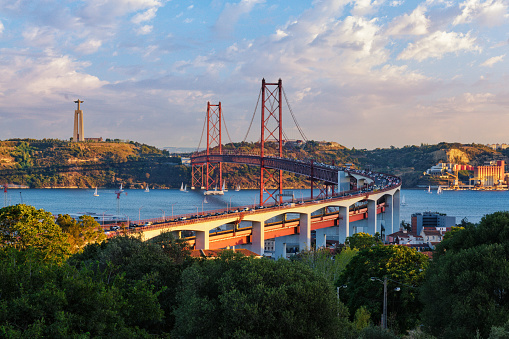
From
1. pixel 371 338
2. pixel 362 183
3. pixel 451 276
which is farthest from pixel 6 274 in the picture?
pixel 362 183

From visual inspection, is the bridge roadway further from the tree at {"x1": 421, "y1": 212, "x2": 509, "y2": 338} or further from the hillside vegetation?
the hillside vegetation

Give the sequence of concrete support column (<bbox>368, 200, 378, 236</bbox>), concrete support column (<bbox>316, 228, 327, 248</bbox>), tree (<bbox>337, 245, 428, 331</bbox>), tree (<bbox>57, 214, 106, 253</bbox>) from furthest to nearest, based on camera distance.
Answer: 1. concrete support column (<bbox>368, 200, 378, 236</bbox>)
2. concrete support column (<bbox>316, 228, 327, 248</bbox>)
3. tree (<bbox>57, 214, 106, 253</bbox>)
4. tree (<bbox>337, 245, 428, 331</bbox>)

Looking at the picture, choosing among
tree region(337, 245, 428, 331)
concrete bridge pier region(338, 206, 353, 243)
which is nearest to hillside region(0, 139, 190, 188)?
concrete bridge pier region(338, 206, 353, 243)

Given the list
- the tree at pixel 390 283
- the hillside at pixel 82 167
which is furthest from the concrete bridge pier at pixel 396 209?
the hillside at pixel 82 167

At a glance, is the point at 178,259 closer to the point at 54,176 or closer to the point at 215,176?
the point at 215,176

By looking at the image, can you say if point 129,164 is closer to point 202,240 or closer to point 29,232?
point 202,240

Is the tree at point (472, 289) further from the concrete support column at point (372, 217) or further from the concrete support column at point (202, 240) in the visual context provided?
the concrete support column at point (372, 217)
